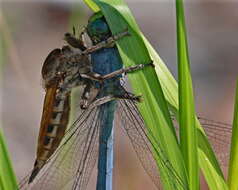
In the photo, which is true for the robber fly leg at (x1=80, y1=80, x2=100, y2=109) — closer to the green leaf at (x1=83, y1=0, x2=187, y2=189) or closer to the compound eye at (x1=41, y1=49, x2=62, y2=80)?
the compound eye at (x1=41, y1=49, x2=62, y2=80)

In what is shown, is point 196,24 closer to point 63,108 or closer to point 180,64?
point 63,108

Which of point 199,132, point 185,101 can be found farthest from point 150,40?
point 185,101

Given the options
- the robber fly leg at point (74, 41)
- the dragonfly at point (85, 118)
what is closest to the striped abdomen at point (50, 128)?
the dragonfly at point (85, 118)

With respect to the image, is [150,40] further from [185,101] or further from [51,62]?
[185,101]

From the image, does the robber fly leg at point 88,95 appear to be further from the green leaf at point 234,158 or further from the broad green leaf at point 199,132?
the green leaf at point 234,158

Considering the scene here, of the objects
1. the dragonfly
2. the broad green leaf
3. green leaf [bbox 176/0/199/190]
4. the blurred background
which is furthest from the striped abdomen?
the blurred background

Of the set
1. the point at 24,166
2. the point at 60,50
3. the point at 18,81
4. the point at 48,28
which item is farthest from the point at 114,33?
the point at 48,28
